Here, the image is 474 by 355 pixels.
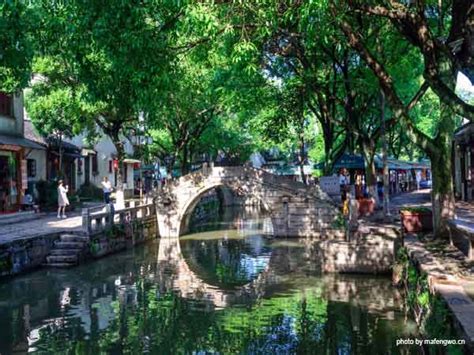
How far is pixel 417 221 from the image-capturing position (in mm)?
15562

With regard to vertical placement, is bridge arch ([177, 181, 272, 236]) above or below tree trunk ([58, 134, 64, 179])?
below

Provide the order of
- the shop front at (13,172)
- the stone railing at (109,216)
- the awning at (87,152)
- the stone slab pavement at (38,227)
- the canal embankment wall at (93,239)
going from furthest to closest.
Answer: the awning at (87,152), the shop front at (13,172), the stone railing at (109,216), the stone slab pavement at (38,227), the canal embankment wall at (93,239)

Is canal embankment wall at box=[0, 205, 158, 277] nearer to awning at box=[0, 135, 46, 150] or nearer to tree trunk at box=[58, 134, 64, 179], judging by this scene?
awning at box=[0, 135, 46, 150]

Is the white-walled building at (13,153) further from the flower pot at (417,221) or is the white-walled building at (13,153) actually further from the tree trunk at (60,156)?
the flower pot at (417,221)

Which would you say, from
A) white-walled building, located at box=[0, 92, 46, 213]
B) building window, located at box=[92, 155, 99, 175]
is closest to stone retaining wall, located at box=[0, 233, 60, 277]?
white-walled building, located at box=[0, 92, 46, 213]

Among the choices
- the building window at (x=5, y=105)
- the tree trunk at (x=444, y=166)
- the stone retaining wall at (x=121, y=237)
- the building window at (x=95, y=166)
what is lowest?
the stone retaining wall at (x=121, y=237)

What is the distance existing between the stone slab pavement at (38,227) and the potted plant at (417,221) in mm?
11239

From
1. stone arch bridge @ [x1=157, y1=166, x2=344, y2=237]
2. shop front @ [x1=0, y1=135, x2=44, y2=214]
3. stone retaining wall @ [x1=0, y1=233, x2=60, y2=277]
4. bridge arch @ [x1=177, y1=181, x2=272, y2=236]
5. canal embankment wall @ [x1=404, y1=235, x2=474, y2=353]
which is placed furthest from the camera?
bridge arch @ [x1=177, y1=181, x2=272, y2=236]

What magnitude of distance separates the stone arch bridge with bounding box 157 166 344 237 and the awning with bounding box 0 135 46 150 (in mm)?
6424

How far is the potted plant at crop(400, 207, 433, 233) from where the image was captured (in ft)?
51.0

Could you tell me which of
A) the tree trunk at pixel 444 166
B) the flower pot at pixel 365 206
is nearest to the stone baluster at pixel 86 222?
the flower pot at pixel 365 206

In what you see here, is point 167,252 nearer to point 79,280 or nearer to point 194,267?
point 194,267

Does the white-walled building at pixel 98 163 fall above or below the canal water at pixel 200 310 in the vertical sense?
above

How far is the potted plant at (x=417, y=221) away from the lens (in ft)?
51.0
